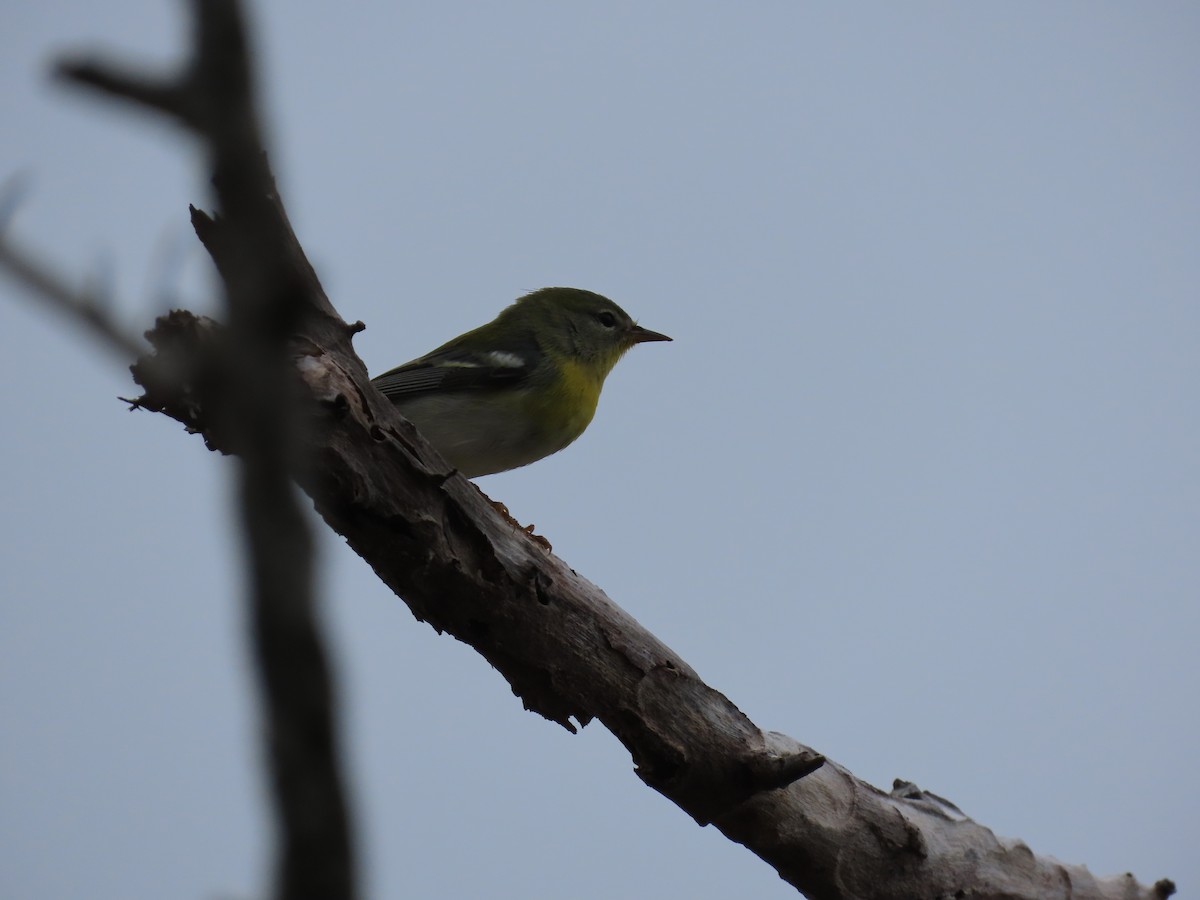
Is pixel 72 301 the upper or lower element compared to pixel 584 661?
lower

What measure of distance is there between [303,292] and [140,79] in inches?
11.7

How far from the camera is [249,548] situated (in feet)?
3.96

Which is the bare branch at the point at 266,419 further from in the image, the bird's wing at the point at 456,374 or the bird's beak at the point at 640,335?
the bird's beak at the point at 640,335

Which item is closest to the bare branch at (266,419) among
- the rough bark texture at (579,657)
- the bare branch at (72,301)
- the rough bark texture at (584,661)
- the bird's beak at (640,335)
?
the bare branch at (72,301)

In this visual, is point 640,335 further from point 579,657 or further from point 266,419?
point 266,419

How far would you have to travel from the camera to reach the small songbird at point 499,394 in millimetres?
7113

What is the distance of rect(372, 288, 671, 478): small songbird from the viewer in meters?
7.11

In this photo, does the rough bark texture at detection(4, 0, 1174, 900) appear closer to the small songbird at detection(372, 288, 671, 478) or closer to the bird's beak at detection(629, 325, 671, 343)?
the small songbird at detection(372, 288, 671, 478)

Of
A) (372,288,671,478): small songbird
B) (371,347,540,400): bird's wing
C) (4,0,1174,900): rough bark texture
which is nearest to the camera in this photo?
(4,0,1174,900): rough bark texture

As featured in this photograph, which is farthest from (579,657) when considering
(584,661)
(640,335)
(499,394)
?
(640,335)

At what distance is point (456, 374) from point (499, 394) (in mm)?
333

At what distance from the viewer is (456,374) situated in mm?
7348

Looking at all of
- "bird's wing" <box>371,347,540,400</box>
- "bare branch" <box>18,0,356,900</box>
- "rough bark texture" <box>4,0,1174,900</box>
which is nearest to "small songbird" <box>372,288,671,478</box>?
"bird's wing" <box>371,347,540,400</box>

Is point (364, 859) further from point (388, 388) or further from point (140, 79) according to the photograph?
point (388, 388)
